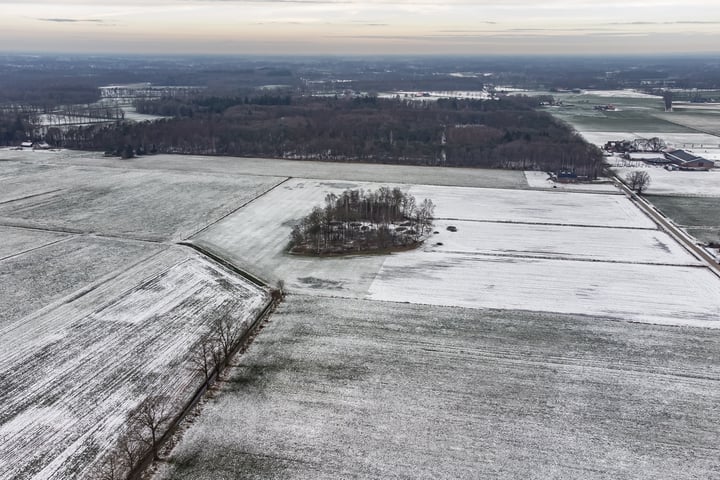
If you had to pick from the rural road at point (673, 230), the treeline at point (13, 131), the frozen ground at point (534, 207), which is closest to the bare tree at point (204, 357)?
the frozen ground at point (534, 207)

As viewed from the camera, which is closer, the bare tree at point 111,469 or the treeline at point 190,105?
the bare tree at point 111,469

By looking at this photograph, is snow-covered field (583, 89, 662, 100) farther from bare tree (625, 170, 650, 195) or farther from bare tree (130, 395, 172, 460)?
bare tree (130, 395, 172, 460)

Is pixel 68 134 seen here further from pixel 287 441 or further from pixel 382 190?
pixel 287 441

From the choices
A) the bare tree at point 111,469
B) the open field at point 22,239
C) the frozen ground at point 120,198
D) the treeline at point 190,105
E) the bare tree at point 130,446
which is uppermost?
the treeline at point 190,105

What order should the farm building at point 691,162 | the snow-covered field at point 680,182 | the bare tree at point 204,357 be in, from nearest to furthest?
1. the bare tree at point 204,357
2. the snow-covered field at point 680,182
3. the farm building at point 691,162

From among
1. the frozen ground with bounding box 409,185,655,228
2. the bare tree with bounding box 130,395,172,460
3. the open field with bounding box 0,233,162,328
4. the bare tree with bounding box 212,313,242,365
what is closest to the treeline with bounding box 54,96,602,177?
the frozen ground with bounding box 409,185,655,228

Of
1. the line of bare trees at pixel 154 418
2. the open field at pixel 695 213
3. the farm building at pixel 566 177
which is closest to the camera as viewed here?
the line of bare trees at pixel 154 418

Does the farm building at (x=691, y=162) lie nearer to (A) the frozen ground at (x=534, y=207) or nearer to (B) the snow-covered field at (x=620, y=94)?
(A) the frozen ground at (x=534, y=207)
